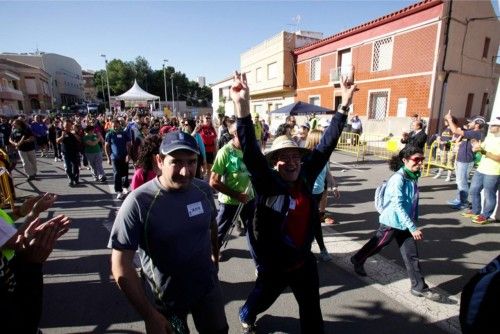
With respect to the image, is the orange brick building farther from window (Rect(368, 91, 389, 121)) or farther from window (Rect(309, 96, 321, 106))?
window (Rect(309, 96, 321, 106))

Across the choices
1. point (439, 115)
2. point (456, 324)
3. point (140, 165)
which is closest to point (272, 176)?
point (140, 165)

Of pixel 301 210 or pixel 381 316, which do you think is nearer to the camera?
pixel 301 210

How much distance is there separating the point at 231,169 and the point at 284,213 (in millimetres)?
1643

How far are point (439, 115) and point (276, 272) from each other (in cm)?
1613

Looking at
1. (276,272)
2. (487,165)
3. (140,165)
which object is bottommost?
(276,272)

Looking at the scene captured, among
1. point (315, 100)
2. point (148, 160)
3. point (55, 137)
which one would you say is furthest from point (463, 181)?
point (315, 100)

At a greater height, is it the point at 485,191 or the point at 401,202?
the point at 401,202

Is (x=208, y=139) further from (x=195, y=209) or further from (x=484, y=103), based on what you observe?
(x=484, y=103)

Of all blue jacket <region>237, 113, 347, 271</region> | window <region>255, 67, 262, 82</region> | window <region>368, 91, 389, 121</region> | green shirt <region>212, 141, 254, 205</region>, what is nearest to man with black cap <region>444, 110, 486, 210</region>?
green shirt <region>212, 141, 254, 205</region>

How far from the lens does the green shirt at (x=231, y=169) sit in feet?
12.3

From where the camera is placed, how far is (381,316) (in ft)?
9.93

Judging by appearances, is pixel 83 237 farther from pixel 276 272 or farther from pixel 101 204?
pixel 276 272

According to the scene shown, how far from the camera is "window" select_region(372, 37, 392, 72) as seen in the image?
659 inches

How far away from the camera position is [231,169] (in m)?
3.79
